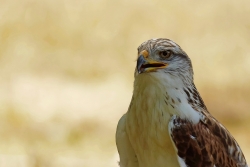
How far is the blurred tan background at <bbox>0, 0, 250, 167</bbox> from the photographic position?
9.12m

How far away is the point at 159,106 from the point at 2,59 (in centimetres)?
613

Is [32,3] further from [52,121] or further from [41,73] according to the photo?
[52,121]

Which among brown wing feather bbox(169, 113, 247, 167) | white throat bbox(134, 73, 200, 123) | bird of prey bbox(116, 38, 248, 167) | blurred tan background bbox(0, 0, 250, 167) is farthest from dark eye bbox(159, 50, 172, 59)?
blurred tan background bbox(0, 0, 250, 167)

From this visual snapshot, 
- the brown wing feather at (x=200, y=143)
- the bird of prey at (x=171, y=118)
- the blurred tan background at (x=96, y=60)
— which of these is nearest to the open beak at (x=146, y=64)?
the bird of prey at (x=171, y=118)

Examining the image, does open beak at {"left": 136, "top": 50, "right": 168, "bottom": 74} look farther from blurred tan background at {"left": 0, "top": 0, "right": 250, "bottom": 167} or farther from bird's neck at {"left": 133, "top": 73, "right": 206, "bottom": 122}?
blurred tan background at {"left": 0, "top": 0, "right": 250, "bottom": 167}

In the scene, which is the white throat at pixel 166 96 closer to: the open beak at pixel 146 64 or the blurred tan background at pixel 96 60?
the open beak at pixel 146 64

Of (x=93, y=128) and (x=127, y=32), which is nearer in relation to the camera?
(x=93, y=128)

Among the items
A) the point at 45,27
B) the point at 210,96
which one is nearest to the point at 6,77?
the point at 45,27

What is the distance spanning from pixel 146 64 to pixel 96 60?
5819mm

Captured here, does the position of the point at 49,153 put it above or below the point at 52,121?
below

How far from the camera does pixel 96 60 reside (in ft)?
32.5

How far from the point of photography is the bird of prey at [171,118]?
4.15 metres

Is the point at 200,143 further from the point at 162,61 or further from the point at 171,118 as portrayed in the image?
the point at 162,61

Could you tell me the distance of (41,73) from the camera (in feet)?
31.9
